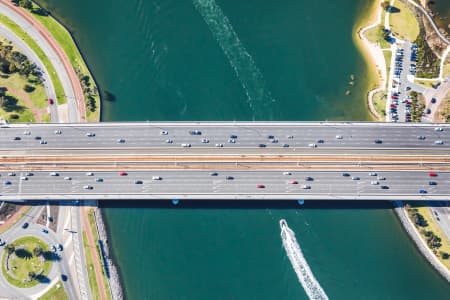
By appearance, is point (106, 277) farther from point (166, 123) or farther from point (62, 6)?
point (62, 6)

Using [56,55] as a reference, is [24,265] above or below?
below

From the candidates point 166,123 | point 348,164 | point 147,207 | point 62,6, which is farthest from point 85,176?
point 348,164

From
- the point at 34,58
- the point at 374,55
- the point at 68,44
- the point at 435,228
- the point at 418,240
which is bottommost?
the point at 418,240

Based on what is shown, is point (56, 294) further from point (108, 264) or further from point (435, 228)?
point (435, 228)

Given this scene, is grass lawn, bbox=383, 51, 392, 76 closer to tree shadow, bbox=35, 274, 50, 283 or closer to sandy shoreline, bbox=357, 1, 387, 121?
sandy shoreline, bbox=357, 1, 387, 121

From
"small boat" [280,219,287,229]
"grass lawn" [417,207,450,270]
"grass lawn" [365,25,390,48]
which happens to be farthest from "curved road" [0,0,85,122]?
"grass lawn" [417,207,450,270]

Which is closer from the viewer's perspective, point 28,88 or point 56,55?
point 28,88

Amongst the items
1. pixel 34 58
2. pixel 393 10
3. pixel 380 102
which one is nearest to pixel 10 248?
pixel 34 58
